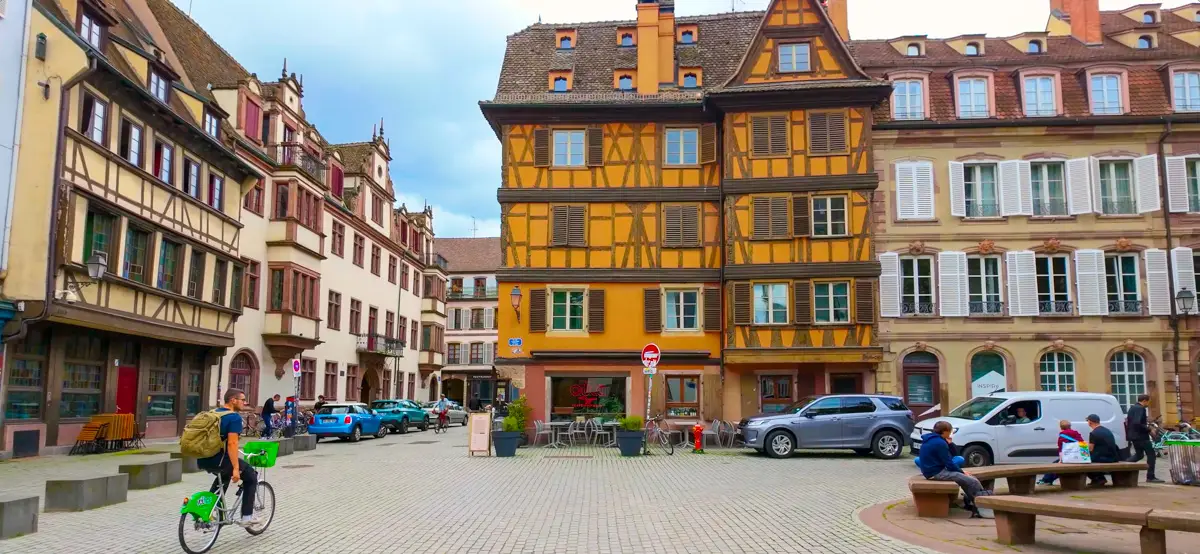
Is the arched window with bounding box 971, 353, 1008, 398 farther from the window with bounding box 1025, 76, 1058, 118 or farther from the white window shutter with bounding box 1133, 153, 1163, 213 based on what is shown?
the window with bounding box 1025, 76, 1058, 118

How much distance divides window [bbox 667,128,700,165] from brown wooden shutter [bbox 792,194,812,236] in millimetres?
3599

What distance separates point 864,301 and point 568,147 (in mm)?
10371

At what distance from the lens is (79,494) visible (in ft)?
40.2

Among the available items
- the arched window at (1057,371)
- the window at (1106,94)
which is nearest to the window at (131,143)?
the arched window at (1057,371)

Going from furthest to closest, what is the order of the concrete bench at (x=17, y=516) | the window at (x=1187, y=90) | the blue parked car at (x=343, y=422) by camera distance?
the blue parked car at (x=343, y=422) → the window at (x=1187, y=90) → the concrete bench at (x=17, y=516)

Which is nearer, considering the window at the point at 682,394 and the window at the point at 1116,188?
the window at the point at 682,394

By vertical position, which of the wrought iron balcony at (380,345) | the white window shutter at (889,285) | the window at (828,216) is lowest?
the wrought iron balcony at (380,345)

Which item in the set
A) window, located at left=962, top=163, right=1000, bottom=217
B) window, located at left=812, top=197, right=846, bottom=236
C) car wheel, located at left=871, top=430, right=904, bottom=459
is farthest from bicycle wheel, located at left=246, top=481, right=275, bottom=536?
window, located at left=962, top=163, right=1000, bottom=217

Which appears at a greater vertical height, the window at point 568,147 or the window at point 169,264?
the window at point 568,147

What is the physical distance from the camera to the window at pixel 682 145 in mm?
29438

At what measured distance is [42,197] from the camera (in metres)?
20.2

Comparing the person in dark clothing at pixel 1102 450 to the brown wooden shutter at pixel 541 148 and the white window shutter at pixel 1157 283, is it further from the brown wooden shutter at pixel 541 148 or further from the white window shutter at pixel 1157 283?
the brown wooden shutter at pixel 541 148

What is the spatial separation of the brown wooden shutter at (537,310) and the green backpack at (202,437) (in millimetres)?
19080

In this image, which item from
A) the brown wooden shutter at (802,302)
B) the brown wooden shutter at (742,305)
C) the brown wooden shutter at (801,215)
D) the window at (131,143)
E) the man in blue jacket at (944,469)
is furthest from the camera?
the brown wooden shutter at (801,215)
